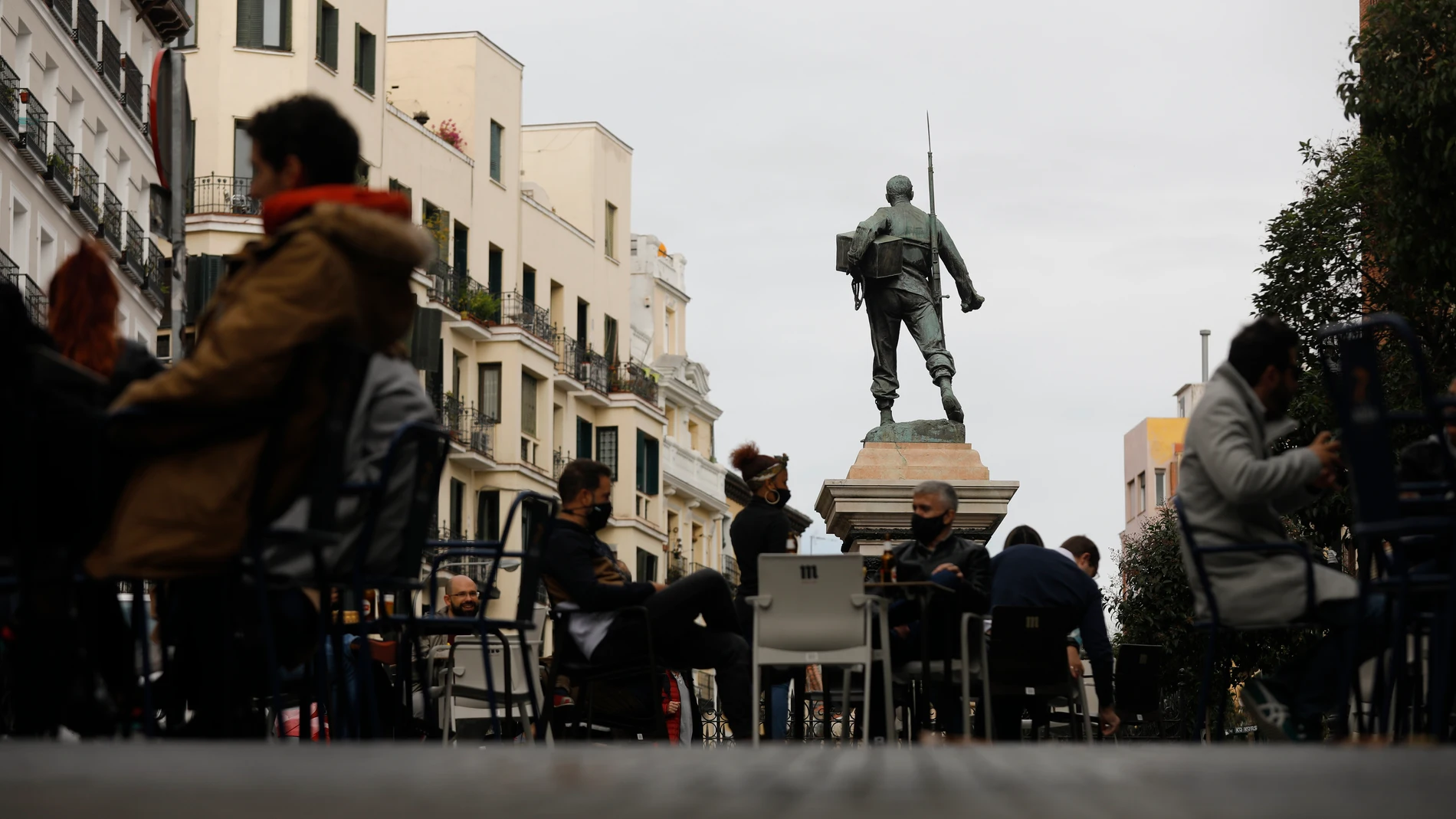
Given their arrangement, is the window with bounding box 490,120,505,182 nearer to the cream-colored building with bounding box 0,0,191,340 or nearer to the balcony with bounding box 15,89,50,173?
the cream-colored building with bounding box 0,0,191,340

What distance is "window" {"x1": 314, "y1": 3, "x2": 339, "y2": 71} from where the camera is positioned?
5512 cm

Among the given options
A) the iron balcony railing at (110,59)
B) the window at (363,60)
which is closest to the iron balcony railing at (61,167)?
the iron balcony railing at (110,59)

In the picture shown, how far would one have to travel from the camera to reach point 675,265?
3433 inches

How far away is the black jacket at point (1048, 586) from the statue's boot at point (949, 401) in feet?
36.0

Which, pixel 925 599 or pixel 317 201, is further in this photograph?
pixel 925 599

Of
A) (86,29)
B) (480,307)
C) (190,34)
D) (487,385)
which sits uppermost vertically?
(190,34)

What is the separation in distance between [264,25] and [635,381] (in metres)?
22.2

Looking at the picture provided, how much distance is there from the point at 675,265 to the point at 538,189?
19.3 m

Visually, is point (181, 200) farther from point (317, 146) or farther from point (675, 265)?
point (675, 265)

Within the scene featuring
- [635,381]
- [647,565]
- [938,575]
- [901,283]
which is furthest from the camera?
[647,565]

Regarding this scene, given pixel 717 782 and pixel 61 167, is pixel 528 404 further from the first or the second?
pixel 717 782

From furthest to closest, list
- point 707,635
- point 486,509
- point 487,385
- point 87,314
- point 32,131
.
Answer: point 487,385 → point 486,509 → point 32,131 → point 707,635 → point 87,314

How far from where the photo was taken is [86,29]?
45344 millimetres

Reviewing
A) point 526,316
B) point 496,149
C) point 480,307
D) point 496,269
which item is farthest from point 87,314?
point 526,316
